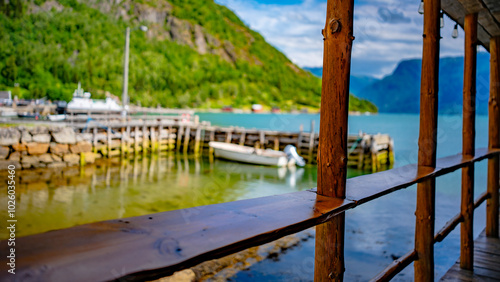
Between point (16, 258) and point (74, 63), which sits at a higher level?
point (74, 63)

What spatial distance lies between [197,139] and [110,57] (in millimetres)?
54634

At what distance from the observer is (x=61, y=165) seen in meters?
16.4

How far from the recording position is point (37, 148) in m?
16.0

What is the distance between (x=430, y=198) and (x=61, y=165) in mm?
16913

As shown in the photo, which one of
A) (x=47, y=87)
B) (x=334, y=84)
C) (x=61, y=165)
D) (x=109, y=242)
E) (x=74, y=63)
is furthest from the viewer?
(x=74, y=63)

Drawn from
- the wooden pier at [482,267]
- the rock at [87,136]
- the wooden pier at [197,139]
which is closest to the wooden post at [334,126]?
the wooden pier at [482,267]

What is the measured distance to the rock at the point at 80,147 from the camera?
1723cm

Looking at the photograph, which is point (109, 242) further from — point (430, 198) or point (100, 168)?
point (100, 168)

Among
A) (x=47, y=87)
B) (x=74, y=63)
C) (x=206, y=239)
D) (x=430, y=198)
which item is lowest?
(x=430, y=198)

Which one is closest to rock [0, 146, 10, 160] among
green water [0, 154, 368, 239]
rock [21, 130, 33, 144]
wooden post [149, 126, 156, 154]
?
rock [21, 130, 33, 144]

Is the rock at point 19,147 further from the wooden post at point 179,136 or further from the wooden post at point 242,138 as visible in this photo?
the wooden post at point 242,138

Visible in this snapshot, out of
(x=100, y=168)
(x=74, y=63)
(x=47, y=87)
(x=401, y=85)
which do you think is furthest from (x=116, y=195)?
(x=401, y=85)

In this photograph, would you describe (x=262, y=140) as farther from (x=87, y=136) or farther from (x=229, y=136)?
(x=87, y=136)

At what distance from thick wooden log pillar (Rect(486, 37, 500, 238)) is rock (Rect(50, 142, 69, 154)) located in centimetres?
1703
